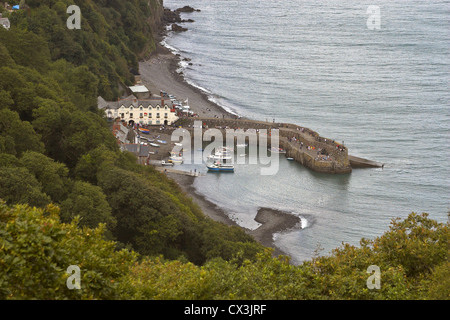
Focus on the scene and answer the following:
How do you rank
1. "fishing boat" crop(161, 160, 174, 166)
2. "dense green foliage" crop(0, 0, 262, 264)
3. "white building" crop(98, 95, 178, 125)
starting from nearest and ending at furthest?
"dense green foliage" crop(0, 0, 262, 264) → "fishing boat" crop(161, 160, 174, 166) → "white building" crop(98, 95, 178, 125)

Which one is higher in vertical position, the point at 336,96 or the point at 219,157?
the point at 336,96

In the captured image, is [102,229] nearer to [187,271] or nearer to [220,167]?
[187,271]

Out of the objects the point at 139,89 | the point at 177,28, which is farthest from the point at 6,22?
the point at 177,28

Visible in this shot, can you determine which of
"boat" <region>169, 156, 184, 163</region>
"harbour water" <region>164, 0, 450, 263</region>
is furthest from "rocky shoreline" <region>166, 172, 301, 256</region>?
"boat" <region>169, 156, 184, 163</region>

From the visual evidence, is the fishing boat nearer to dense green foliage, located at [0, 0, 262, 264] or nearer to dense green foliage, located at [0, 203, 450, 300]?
dense green foliage, located at [0, 0, 262, 264]

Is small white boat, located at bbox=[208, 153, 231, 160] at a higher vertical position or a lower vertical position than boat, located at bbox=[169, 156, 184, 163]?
higher

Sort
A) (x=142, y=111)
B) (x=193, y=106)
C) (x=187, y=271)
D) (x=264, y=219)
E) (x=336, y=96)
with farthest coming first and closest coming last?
(x=336, y=96) → (x=193, y=106) → (x=142, y=111) → (x=264, y=219) → (x=187, y=271)

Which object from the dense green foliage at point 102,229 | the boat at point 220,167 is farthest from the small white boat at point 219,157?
the dense green foliage at point 102,229

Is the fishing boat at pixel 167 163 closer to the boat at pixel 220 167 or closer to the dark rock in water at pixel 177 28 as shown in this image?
the boat at pixel 220 167
